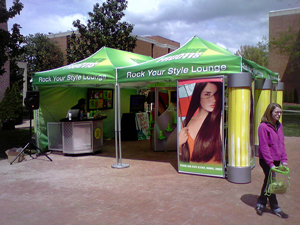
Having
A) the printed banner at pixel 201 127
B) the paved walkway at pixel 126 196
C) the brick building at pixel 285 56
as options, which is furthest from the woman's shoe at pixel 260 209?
the brick building at pixel 285 56

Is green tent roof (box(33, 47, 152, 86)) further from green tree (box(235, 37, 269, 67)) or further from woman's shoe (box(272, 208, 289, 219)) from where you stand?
green tree (box(235, 37, 269, 67))

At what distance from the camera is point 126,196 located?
5.43 m

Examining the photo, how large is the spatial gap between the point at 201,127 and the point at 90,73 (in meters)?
3.57

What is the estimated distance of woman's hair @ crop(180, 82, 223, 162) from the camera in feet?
21.1

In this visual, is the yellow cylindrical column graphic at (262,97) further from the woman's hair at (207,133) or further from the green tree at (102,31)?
the green tree at (102,31)

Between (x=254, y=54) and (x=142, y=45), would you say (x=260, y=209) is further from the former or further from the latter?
(x=254, y=54)

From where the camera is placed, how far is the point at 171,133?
10000 millimetres

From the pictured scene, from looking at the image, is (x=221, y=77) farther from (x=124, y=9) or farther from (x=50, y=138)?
(x=124, y=9)

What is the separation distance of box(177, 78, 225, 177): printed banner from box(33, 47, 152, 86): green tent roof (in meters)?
2.24

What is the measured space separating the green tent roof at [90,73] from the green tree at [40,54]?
23.4 m

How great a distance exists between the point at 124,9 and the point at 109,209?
1748 cm

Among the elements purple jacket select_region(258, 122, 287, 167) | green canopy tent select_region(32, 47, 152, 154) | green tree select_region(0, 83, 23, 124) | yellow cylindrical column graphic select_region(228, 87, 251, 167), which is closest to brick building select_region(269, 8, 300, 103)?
green tree select_region(0, 83, 23, 124)

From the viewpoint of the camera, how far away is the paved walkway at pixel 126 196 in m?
4.42

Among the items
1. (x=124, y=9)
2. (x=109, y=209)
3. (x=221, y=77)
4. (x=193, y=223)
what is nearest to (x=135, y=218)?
(x=109, y=209)
